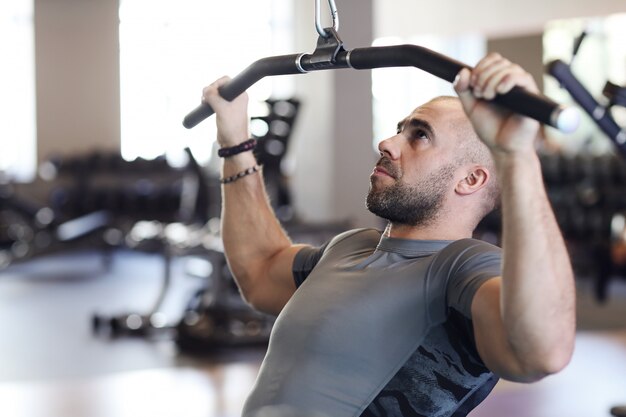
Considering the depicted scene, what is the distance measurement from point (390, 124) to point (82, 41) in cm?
360

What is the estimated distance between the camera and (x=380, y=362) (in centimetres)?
127

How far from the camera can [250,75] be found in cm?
153

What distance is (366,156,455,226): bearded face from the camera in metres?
1.35

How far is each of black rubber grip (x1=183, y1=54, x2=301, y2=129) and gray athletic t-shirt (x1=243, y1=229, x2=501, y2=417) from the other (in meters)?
0.36

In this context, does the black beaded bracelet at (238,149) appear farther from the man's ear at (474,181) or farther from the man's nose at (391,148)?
the man's ear at (474,181)

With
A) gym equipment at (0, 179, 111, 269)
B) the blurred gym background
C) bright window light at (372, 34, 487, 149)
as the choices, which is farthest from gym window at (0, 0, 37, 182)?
bright window light at (372, 34, 487, 149)

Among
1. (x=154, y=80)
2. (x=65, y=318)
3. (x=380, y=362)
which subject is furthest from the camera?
(x=154, y=80)

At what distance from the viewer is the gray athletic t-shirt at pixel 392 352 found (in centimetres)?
125

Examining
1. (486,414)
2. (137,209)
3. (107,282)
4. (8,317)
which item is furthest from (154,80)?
(486,414)

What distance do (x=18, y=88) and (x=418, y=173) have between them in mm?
9606

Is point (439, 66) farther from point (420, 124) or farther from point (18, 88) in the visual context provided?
point (18, 88)

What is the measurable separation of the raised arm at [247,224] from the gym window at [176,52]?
318 inches

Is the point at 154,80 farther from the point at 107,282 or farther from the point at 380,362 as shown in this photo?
the point at 380,362

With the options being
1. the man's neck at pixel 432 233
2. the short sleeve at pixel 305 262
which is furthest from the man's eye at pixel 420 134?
the short sleeve at pixel 305 262
